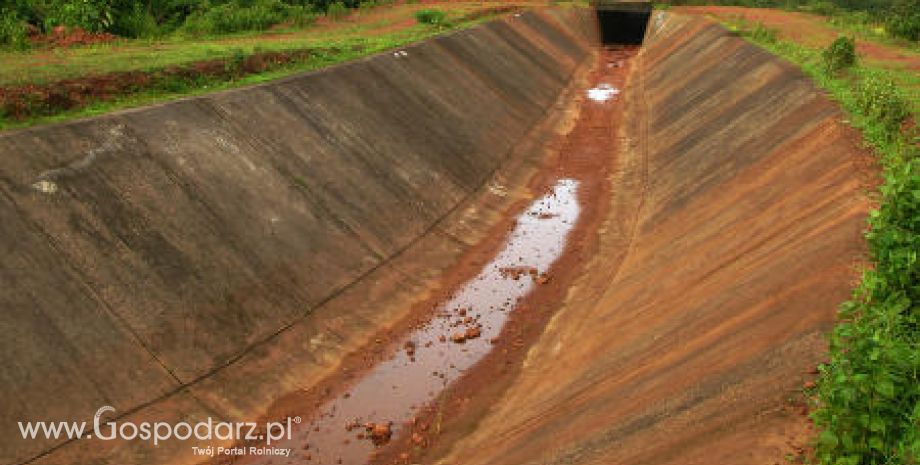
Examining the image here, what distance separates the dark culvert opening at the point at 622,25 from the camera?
56.2 m

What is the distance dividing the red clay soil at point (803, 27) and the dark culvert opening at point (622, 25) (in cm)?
283

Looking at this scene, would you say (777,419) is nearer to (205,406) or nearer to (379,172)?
(205,406)

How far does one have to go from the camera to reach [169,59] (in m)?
22.6

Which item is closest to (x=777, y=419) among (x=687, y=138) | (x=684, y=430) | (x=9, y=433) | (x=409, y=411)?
(x=684, y=430)

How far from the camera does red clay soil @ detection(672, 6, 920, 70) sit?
94.8 feet

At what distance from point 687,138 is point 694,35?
19.1 m

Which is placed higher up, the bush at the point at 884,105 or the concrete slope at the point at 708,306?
the bush at the point at 884,105

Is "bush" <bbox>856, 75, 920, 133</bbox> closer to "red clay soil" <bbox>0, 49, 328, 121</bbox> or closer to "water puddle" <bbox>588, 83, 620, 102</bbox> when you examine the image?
"red clay soil" <bbox>0, 49, 328, 121</bbox>

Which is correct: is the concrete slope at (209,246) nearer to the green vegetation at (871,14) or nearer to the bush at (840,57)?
the bush at (840,57)

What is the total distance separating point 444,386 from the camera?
14.2m

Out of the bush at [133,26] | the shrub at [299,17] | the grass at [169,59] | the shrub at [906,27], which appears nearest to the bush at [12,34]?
the grass at [169,59]

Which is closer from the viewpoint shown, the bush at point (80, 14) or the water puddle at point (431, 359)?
the water puddle at point (431, 359)

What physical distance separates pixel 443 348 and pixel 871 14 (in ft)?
159

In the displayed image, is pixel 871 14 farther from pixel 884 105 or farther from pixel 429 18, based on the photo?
pixel 884 105
